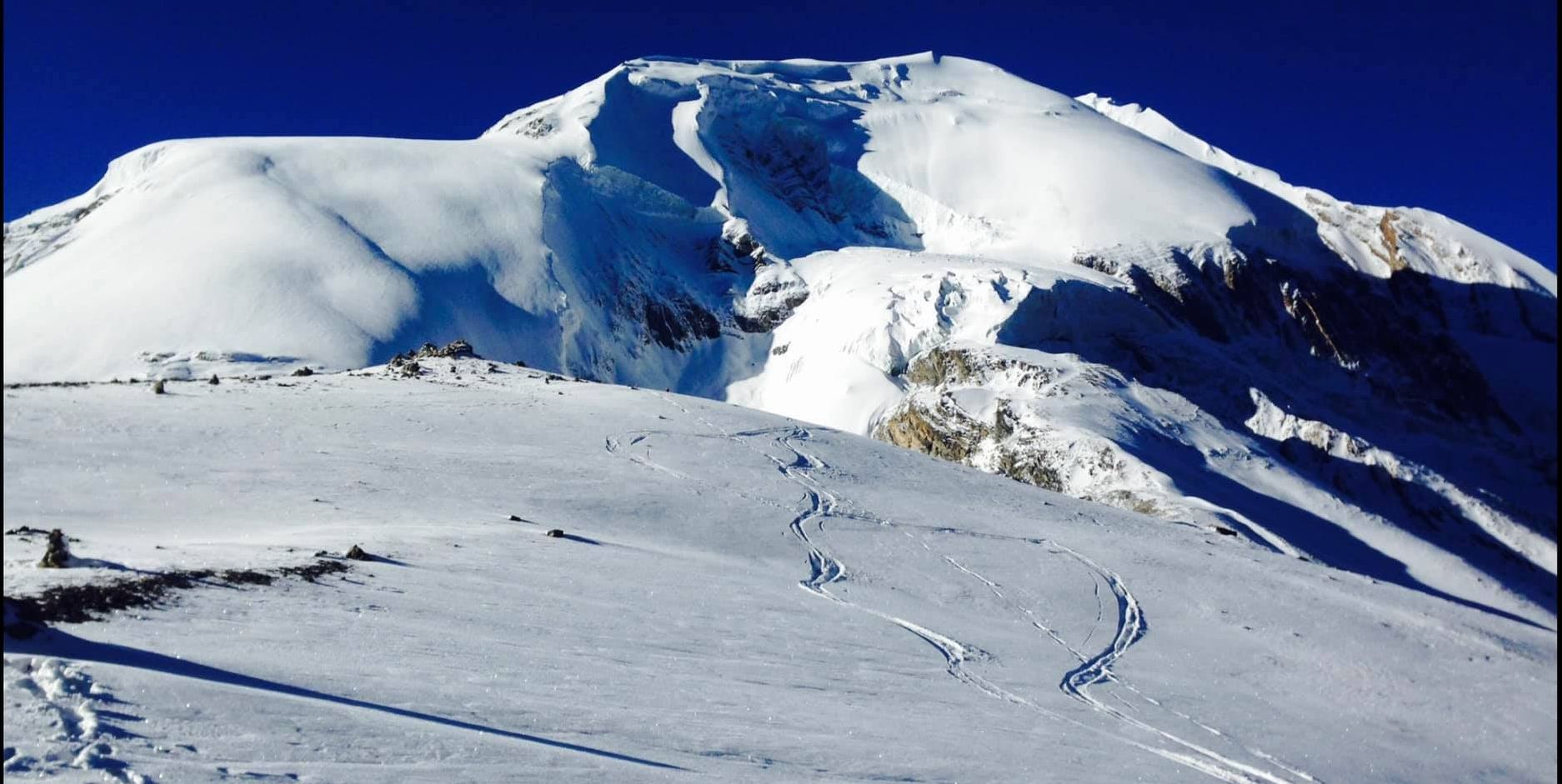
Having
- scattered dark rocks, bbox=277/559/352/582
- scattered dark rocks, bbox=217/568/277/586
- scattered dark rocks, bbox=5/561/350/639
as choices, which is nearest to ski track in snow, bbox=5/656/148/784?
scattered dark rocks, bbox=5/561/350/639

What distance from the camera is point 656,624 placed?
15695mm

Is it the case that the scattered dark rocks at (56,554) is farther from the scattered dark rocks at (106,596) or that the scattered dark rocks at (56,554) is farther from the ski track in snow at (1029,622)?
the ski track in snow at (1029,622)

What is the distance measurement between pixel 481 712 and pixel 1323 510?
208ft

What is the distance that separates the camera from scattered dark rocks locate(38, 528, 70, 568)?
12273 mm

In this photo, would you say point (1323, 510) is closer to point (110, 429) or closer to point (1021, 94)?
point (110, 429)

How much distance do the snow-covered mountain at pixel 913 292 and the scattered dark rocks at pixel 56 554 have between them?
43.0 metres

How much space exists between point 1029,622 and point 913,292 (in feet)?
208

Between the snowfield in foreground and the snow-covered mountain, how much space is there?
28864 mm

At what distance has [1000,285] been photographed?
81.0m

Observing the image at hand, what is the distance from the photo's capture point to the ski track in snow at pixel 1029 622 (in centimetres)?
1465

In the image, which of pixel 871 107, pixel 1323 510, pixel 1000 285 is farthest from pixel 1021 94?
pixel 1323 510

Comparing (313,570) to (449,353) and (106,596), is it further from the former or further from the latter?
(449,353)

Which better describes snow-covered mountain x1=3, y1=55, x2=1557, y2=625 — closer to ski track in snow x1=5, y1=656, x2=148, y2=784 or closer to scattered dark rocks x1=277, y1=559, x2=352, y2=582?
scattered dark rocks x1=277, y1=559, x2=352, y2=582

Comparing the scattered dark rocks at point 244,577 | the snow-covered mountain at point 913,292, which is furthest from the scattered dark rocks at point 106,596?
the snow-covered mountain at point 913,292
